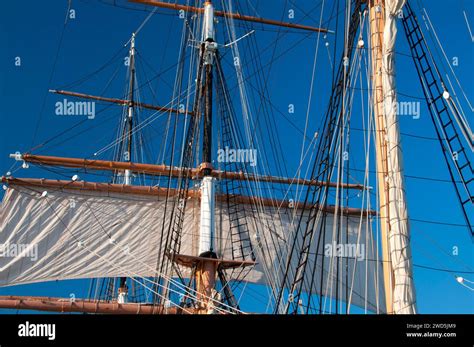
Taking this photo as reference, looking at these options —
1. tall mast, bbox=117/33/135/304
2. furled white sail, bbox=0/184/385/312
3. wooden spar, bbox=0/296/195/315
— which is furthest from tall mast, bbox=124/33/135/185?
wooden spar, bbox=0/296/195/315

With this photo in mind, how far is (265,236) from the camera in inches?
890

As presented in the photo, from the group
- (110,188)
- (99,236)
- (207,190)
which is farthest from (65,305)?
(207,190)

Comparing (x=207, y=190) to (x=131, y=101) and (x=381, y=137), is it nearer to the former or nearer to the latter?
(x=381, y=137)

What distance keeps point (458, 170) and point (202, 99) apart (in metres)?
12.0

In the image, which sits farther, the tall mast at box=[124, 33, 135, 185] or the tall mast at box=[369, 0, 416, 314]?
the tall mast at box=[124, 33, 135, 185]

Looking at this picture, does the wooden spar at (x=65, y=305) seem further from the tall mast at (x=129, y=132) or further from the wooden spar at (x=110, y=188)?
the tall mast at (x=129, y=132)

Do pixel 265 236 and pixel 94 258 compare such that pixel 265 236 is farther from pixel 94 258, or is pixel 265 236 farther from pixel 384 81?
pixel 384 81

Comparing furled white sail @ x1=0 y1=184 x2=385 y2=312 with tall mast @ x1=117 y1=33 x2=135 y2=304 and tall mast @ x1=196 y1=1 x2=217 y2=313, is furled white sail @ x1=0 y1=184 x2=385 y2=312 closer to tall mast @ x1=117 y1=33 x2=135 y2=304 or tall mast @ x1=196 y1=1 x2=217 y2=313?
tall mast @ x1=196 y1=1 x2=217 y2=313

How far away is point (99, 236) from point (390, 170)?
566 inches

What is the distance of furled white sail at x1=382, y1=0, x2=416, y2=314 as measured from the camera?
807cm

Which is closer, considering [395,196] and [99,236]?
[395,196]

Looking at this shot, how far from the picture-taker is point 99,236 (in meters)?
21.5
